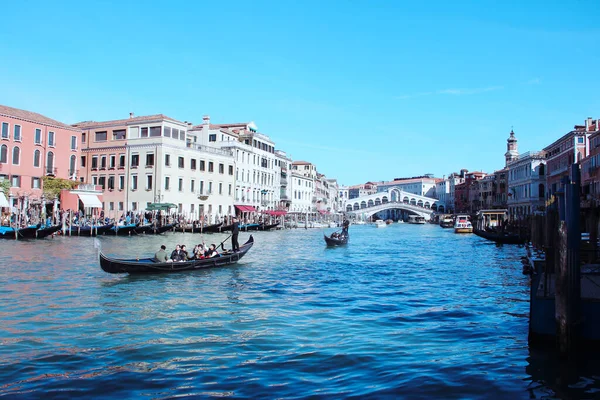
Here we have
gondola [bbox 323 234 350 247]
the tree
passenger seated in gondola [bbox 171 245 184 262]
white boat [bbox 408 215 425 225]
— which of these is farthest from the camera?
white boat [bbox 408 215 425 225]

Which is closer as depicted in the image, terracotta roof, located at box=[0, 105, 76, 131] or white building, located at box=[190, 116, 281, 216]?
terracotta roof, located at box=[0, 105, 76, 131]

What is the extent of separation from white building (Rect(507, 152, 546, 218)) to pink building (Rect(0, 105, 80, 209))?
31.7 m

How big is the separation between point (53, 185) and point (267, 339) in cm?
2346

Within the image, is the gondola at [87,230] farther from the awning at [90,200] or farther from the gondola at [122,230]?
the awning at [90,200]

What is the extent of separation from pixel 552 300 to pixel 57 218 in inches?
950

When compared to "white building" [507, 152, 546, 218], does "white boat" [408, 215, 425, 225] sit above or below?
below

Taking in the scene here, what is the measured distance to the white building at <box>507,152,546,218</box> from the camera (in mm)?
42125

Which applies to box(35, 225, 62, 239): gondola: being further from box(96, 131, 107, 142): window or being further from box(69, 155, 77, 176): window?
box(96, 131, 107, 142): window

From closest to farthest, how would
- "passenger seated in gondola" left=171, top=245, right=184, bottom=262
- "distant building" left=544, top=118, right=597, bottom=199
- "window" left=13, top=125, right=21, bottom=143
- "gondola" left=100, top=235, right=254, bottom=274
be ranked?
"gondola" left=100, top=235, right=254, bottom=274
"passenger seated in gondola" left=171, top=245, right=184, bottom=262
"window" left=13, top=125, right=21, bottom=143
"distant building" left=544, top=118, right=597, bottom=199

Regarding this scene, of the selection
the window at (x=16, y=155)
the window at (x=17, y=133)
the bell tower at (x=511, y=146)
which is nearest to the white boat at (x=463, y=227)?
the bell tower at (x=511, y=146)

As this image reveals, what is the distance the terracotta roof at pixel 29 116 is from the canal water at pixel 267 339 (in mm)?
16634

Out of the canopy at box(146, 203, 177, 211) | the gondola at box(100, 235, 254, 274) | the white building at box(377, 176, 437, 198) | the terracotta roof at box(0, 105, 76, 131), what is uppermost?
the white building at box(377, 176, 437, 198)

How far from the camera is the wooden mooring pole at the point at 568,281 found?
200 inches

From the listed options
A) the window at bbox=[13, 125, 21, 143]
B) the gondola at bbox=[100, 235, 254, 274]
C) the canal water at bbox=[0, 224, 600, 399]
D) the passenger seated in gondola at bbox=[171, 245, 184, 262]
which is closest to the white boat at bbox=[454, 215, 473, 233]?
the window at bbox=[13, 125, 21, 143]
